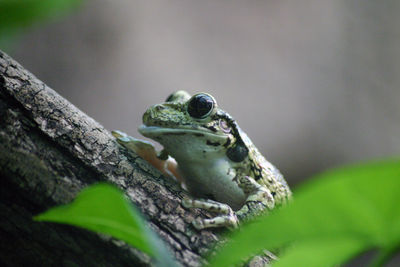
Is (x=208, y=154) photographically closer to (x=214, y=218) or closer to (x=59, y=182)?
(x=214, y=218)

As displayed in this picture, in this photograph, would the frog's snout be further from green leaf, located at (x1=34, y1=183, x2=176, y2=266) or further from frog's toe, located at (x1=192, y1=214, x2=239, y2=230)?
green leaf, located at (x1=34, y1=183, x2=176, y2=266)

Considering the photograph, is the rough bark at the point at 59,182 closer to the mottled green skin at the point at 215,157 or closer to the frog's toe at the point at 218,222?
the frog's toe at the point at 218,222

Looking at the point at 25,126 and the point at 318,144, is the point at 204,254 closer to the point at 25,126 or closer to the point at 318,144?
the point at 25,126

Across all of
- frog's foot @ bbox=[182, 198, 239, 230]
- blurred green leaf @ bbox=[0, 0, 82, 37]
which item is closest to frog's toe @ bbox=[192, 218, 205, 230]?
frog's foot @ bbox=[182, 198, 239, 230]

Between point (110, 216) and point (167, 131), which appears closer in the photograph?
point (110, 216)

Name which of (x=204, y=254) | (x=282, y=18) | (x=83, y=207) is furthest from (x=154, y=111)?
(x=282, y=18)

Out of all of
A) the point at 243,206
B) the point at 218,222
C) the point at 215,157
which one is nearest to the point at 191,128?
the point at 215,157
